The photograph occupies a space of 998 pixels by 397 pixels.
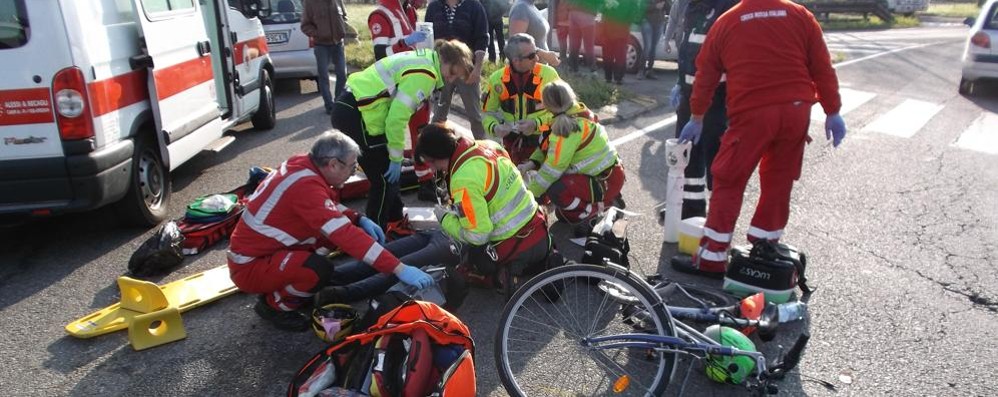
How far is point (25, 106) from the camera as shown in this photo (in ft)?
14.1

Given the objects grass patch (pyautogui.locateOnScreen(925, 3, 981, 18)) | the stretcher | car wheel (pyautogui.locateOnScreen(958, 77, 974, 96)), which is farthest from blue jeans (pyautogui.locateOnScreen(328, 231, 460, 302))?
grass patch (pyautogui.locateOnScreen(925, 3, 981, 18))

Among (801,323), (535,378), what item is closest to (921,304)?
(801,323)

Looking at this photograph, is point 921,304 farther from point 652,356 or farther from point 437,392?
point 437,392

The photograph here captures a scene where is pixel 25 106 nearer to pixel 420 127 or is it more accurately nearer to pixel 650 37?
pixel 420 127

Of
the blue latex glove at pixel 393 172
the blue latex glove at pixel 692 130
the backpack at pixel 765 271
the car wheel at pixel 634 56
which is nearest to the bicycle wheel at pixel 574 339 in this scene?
the backpack at pixel 765 271

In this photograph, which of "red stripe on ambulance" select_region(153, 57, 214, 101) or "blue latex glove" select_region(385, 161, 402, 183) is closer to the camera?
"blue latex glove" select_region(385, 161, 402, 183)

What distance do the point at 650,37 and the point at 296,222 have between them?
907 centimetres

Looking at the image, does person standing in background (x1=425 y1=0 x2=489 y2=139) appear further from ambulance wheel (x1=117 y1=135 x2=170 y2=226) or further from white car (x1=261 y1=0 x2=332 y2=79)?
white car (x1=261 y1=0 x2=332 y2=79)

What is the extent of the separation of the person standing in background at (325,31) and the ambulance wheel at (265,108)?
2.22 ft

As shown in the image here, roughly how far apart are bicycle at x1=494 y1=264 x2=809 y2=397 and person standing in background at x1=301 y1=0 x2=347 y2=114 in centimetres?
549

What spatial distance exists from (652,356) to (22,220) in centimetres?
411

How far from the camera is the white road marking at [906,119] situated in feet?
28.6

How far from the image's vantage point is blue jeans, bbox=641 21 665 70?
1152 cm

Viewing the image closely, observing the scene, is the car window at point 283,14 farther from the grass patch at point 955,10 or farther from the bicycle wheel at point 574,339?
the grass patch at point 955,10
